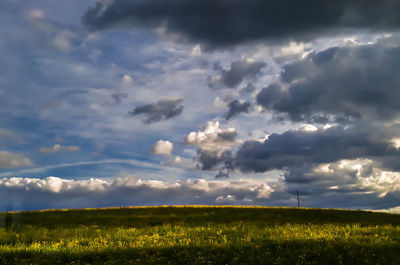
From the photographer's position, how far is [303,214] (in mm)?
40469

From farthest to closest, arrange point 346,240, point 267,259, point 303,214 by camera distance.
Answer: point 303,214 < point 346,240 < point 267,259

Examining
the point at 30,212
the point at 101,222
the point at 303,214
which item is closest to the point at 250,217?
the point at 303,214

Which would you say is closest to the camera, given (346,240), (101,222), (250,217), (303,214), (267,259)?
(267,259)

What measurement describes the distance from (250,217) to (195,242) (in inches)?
815

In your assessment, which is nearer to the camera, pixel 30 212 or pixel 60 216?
pixel 60 216

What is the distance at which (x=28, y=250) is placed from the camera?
18375 mm

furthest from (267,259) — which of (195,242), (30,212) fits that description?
(30,212)

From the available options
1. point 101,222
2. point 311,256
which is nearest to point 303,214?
point 101,222

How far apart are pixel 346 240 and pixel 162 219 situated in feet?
71.2

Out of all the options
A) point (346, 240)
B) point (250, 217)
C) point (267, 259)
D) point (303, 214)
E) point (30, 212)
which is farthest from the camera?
point (30, 212)

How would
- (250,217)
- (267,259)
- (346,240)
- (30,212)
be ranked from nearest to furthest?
1. (267,259)
2. (346,240)
3. (250,217)
4. (30,212)

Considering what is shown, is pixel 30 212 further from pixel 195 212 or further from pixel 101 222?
pixel 195 212

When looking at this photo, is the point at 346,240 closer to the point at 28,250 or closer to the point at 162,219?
the point at 28,250

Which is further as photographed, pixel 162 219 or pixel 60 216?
pixel 60 216
